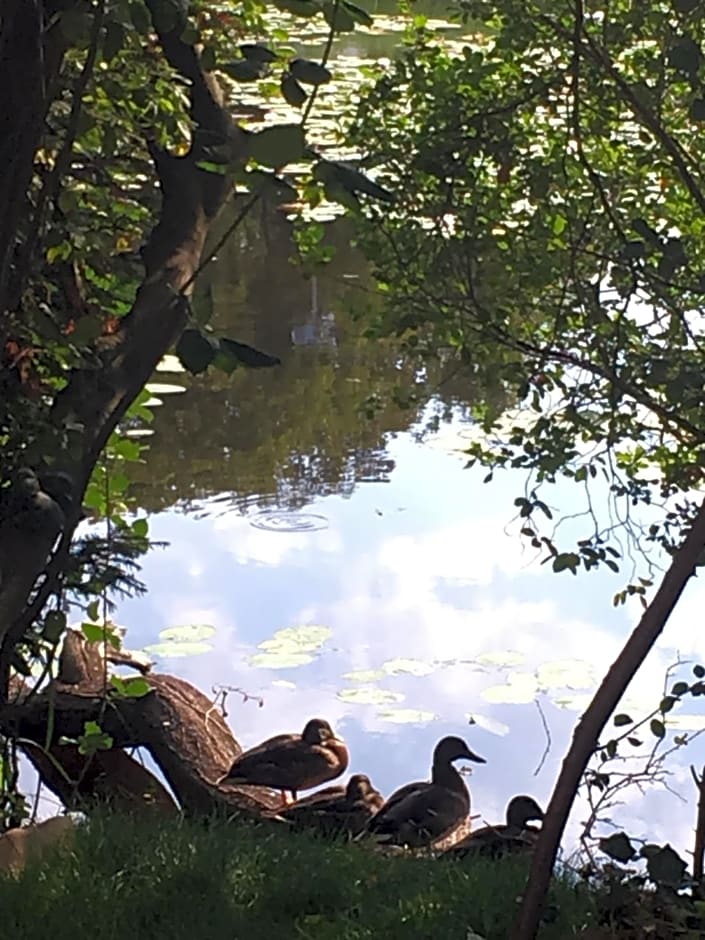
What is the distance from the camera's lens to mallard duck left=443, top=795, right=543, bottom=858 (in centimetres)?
287

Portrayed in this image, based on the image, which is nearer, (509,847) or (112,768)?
(509,847)

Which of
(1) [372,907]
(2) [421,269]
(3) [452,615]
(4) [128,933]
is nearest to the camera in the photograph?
(4) [128,933]

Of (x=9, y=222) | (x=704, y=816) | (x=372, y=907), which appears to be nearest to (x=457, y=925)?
(x=372, y=907)

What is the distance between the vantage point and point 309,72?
1003 mm

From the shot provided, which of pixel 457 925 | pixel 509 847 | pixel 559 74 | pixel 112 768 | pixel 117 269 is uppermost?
pixel 559 74

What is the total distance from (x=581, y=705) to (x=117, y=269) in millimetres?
2110

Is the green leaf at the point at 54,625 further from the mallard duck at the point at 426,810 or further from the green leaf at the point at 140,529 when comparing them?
the mallard duck at the point at 426,810

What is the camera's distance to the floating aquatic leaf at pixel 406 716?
163 inches

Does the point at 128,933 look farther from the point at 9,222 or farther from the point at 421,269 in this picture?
the point at 9,222

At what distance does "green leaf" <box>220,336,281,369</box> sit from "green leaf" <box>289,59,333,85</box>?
0.66 feet

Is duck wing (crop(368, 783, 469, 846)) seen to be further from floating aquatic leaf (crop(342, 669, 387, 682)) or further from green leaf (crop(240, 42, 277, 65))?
green leaf (crop(240, 42, 277, 65))

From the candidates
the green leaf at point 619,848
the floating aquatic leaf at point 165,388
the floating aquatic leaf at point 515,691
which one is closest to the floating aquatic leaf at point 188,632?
the floating aquatic leaf at point 515,691

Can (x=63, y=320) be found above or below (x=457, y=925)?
above

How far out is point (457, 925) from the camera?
2.21 metres
